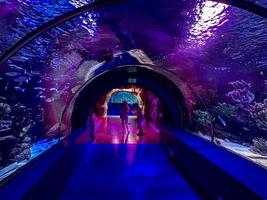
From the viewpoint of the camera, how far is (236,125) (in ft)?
23.1

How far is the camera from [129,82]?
12.8 m

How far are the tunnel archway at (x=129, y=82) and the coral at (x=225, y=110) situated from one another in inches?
134

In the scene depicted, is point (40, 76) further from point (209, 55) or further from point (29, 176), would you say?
point (209, 55)

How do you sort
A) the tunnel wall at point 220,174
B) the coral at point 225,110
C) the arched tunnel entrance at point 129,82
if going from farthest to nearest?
the arched tunnel entrance at point 129,82
the coral at point 225,110
the tunnel wall at point 220,174

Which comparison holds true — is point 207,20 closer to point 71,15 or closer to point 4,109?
point 71,15

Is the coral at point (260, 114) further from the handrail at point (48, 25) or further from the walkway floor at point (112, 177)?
the handrail at point (48, 25)

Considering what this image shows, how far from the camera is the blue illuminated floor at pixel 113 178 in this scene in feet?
19.2

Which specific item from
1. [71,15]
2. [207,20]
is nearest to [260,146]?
[207,20]

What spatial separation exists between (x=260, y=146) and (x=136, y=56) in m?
4.67

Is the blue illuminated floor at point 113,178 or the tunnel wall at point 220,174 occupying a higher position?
the tunnel wall at point 220,174

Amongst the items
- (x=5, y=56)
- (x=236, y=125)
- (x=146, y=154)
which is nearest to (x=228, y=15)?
(x=5, y=56)

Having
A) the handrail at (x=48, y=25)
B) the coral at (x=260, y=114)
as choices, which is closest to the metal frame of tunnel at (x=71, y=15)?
the handrail at (x=48, y=25)

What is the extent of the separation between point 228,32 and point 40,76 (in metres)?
3.72

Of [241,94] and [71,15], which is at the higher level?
[71,15]
